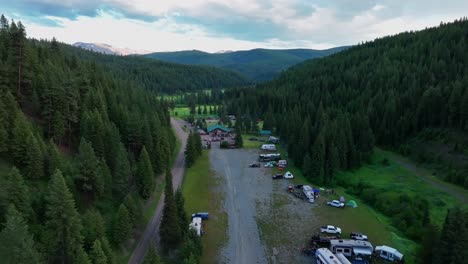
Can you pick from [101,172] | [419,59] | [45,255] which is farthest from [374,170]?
[419,59]

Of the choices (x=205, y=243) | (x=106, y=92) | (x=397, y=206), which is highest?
(x=106, y=92)

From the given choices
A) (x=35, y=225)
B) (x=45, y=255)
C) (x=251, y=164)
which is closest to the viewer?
(x=45, y=255)

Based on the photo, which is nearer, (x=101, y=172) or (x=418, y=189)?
(x=101, y=172)

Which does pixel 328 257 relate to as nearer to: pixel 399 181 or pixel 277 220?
pixel 277 220

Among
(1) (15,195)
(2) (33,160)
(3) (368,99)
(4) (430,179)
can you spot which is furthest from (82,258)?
(3) (368,99)

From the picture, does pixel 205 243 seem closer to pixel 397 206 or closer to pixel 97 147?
pixel 97 147

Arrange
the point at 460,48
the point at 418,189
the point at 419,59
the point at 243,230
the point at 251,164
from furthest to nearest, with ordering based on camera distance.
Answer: the point at 419,59 → the point at 460,48 → the point at 251,164 → the point at 418,189 → the point at 243,230

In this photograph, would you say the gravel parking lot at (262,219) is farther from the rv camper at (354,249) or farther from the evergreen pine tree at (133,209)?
the evergreen pine tree at (133,209)

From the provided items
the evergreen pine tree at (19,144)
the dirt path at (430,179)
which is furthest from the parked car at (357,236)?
the evergreen pine tree at (19,144)
